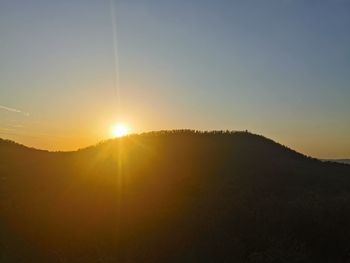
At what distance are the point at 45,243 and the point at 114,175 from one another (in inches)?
502

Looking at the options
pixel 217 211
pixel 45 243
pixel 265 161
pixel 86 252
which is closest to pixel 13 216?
pixel 45 243

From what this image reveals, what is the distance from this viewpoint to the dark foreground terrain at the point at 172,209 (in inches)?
596

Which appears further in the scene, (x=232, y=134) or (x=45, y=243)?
(x=232, y=134)

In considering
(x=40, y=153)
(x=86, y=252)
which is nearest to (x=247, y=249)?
(x=86, y=252)

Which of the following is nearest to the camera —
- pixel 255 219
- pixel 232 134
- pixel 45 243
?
pixel 45 243

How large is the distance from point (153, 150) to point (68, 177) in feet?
29.4

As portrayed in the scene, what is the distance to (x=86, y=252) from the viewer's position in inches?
589

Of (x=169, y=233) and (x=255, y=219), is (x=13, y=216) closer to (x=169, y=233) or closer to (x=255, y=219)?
(x=169, y=233)

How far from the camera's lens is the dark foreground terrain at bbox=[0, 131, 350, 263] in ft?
49.7

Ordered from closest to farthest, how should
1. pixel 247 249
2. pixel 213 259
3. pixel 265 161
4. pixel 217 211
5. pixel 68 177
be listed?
pixel 213 259
pixel 247 249
pixel 217 211
pixel 68 177
pixel 265 161

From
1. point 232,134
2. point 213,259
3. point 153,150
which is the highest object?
point 232,134

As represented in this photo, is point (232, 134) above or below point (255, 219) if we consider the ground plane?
above

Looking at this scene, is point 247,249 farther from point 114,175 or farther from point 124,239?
point 114,175

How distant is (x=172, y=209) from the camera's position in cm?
2000
